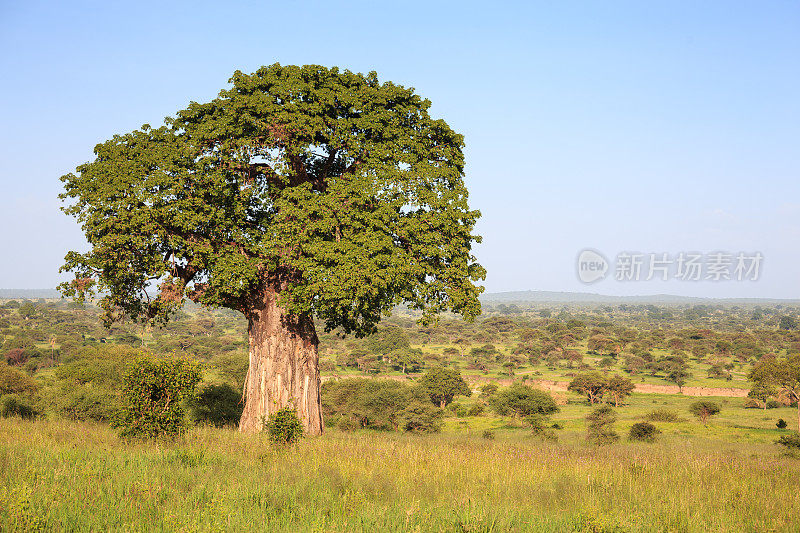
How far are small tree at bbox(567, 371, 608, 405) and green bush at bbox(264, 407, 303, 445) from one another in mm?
71114

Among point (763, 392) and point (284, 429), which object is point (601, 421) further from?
point (284, 429)

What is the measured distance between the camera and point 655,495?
30.6 ft

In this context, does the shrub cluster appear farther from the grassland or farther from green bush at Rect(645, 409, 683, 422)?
the grassland

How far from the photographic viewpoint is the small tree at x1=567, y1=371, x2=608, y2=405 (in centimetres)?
7831

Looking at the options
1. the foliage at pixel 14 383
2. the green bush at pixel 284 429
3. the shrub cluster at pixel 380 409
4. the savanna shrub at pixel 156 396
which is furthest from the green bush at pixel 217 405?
the foliage at pixel 14 383

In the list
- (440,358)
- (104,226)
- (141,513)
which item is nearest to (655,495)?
(141,513)

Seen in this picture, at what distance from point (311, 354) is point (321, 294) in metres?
3.57

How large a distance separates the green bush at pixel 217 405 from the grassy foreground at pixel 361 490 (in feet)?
47.5

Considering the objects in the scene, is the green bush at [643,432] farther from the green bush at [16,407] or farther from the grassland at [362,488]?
the green bush at [16,407]

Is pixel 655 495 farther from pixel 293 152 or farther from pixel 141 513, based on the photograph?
pixel 293 152

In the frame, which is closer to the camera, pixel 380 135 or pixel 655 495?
pixel 655 495

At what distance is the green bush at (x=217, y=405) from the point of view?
88.9 ft

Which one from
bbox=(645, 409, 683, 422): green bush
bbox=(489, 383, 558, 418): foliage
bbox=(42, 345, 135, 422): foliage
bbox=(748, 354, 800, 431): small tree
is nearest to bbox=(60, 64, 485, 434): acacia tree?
bbox=(42, 345, 135, 422): foliage

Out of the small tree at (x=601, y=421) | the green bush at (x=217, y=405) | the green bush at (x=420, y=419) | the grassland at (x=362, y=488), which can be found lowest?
the green bush at (x=420, y=419)
